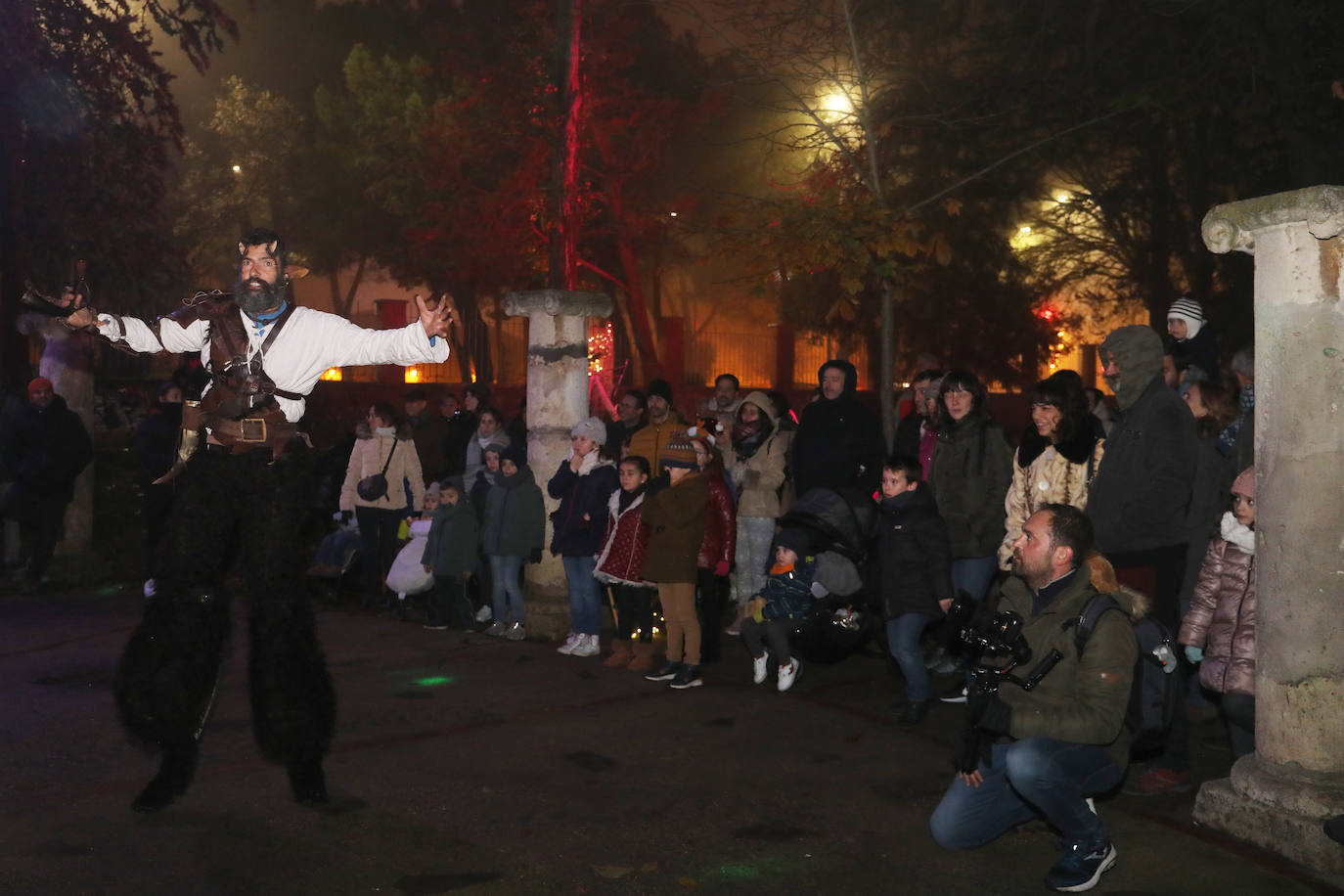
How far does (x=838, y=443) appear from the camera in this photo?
9.16 m

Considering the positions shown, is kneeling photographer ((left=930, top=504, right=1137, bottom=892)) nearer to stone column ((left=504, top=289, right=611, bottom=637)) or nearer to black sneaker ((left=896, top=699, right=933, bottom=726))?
black sneaker ((left=896, top=699, right=933, bottom=726))

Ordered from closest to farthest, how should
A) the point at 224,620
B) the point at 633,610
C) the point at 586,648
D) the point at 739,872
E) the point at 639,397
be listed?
the point at 739,872 < the point at 224,620 < the point at 633,610 < the point at 586,648 < the point at 639,397

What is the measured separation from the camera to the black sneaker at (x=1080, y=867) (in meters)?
4.76

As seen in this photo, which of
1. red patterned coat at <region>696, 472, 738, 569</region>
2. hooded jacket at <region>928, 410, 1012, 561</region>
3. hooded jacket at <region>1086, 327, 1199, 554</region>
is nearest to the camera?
hooded jacket at <region>1086, 327, 1199, 554</region>

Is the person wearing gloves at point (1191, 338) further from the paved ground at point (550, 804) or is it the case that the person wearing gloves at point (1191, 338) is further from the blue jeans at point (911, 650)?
the blue jeans at point (911, 650)

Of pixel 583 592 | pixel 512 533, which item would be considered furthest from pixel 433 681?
pixel 512 533

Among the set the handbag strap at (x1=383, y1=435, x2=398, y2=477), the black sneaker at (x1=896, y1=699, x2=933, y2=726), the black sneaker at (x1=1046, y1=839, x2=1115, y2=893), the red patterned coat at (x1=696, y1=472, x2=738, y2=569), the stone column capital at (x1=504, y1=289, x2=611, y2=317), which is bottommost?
the black sneaker at (x1=1046, y1=839, x2=1115, y2=893)

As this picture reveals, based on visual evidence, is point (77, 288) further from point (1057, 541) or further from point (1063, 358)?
point (1063, 358)

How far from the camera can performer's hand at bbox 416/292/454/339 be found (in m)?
5.53

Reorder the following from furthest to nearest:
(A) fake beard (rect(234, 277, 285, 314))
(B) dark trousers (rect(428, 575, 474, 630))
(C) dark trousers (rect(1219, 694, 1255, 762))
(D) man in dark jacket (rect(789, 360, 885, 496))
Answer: (B) dark trousers (rect(428, 575, 474, 630))
(D) man in dark jacket (rect(789, 360, 885, 496))
(A) fake beard (rect(234, 277, 285, 314))
(C) dark trousers (rect(1219, 694, 1255, 762))

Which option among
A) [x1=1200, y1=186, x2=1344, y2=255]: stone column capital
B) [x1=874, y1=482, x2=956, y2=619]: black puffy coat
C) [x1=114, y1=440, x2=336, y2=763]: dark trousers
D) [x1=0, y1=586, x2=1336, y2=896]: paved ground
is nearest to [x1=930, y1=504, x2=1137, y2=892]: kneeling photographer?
[x1=0, y1=586, x2=1336, y2=896]: paved ground

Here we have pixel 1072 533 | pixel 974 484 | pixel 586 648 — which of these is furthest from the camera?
pixel 586 648

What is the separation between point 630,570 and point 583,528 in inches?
22.5

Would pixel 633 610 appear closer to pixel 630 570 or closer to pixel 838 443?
pixel 630 570
